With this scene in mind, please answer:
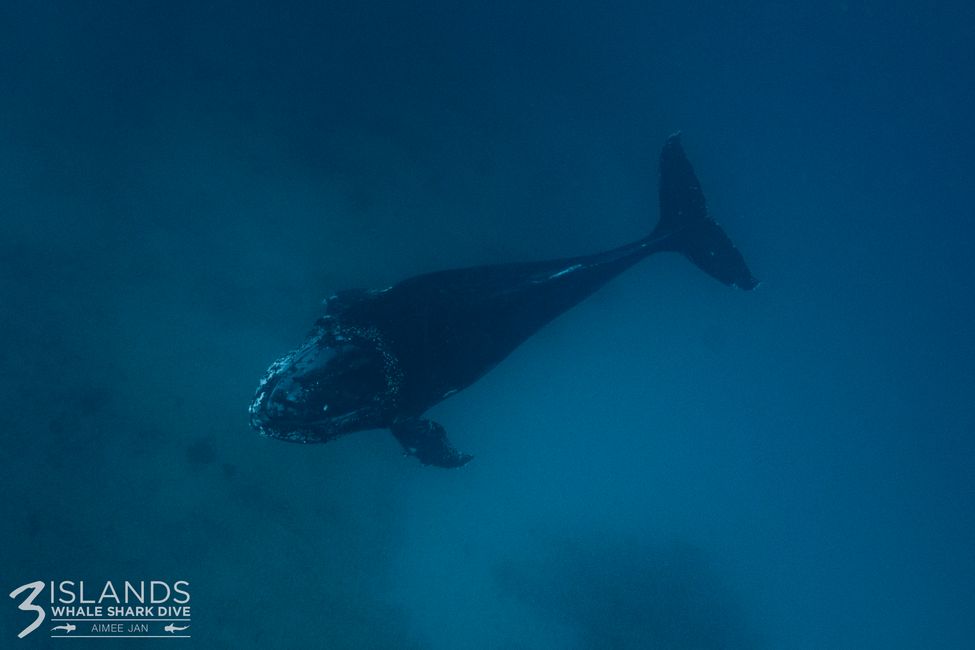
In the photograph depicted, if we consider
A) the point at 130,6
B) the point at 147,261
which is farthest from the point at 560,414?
the point at 130,6

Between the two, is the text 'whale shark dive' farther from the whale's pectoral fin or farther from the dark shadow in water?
the dark shadow in water

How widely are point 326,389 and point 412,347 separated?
4.32 ft

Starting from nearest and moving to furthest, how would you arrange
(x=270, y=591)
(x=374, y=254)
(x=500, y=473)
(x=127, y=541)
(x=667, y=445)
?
1. (x=127, y=541)
2. (x=270, y=591)
3. (x=374, y=254)
4. (x=500, y=473)
5. (x=667, y=445)

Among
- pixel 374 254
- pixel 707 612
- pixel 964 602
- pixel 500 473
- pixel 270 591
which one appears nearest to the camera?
pixel 270 591

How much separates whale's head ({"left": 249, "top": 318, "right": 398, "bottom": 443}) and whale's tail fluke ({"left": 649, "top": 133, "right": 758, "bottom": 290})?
6945 mm

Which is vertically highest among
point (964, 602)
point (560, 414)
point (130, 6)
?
point (130, 6)

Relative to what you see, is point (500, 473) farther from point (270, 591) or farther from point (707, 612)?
point (707, 612)

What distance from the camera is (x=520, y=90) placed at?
67.3ft

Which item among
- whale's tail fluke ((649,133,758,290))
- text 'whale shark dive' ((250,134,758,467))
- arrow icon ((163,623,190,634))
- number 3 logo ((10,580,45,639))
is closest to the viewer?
text 'whale shark dive' ((250,134,758,467))

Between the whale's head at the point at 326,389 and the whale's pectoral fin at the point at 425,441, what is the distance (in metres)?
0.82

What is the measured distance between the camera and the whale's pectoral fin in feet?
23.6

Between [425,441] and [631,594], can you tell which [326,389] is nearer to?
[425,441]

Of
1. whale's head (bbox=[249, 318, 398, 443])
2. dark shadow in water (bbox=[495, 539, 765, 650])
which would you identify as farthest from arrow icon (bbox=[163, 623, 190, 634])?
whale's head (bbox=[249, 318, 398, 443])

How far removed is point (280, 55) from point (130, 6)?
556 cm
